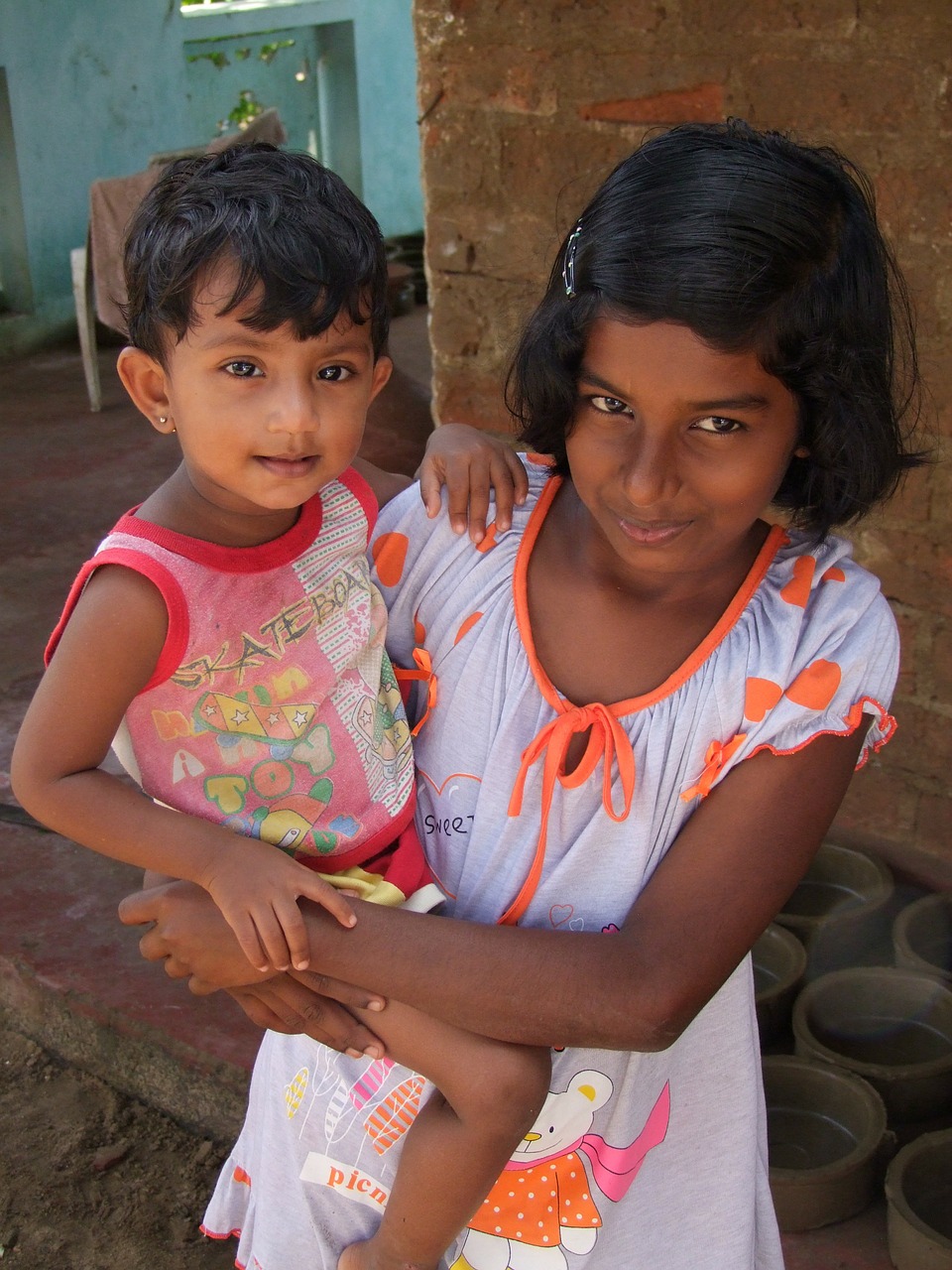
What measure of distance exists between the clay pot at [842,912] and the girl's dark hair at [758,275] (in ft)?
5.25

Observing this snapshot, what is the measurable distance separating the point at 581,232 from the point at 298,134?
1026cm

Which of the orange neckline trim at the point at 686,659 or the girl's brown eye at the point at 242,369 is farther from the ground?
the girl's brown eye at the point at 242,369

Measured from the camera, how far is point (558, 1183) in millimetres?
1570

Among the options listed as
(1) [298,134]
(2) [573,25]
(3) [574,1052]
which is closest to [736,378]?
(3) [574,1052]

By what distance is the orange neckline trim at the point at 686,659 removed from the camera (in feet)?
4.91

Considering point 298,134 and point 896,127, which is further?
point 298,134

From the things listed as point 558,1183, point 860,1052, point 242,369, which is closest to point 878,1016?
point 860,1052

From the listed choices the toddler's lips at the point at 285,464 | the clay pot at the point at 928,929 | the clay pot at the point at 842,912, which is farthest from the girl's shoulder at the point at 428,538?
the clay pot at the point at 928,929

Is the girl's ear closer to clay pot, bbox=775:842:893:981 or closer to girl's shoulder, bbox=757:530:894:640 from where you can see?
girl's shoulder, bbox=757:530:894:640

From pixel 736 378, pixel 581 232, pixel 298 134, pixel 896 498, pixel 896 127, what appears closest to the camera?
pixel 736 378

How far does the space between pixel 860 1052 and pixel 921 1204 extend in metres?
0.43

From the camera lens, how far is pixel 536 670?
5.10 ft

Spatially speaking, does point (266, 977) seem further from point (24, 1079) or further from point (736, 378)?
point (24, 1079)

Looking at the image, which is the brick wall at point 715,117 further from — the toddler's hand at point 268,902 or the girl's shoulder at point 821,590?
the toddler's hand at point 268,902
